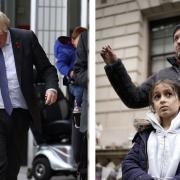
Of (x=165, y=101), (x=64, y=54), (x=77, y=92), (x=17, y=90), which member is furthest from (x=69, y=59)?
(x=165, y=101)

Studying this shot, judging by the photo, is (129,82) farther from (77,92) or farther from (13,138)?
(13,138)

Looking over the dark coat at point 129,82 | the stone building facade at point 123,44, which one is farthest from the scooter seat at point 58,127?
the stone building facade at point 123,44

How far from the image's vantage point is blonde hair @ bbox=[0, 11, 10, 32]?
1.86 metres

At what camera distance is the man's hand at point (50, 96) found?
73.6 inches

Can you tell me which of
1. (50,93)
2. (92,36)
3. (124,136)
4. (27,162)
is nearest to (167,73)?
(92,36)

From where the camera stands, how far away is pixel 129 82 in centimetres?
175

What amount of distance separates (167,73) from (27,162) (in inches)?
24.4

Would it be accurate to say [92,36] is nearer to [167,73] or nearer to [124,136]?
[167,73]

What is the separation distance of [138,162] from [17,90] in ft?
2.04

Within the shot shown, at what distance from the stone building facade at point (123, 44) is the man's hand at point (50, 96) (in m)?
0.41

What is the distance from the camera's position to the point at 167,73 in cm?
176

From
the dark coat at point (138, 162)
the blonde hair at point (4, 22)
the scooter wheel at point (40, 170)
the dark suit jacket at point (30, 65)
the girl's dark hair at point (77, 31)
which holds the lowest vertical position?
the scooter wheel at point (40, 170)

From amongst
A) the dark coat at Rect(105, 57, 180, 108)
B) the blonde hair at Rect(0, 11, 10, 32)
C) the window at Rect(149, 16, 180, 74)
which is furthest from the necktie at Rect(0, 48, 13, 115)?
the window at Rect(149, 16, 180, 74)

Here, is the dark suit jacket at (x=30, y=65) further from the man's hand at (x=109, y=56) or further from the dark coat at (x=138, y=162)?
the dark coat at (x=138, y=162)
